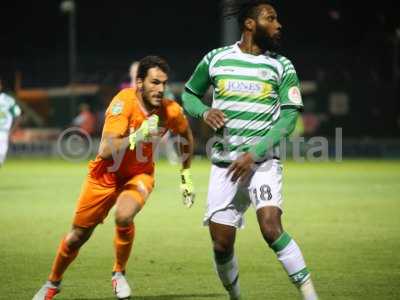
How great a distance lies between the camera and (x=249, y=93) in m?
7.42

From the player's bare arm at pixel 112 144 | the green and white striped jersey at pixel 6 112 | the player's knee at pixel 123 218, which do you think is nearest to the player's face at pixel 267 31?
the player's bare arm at pixel 112 144

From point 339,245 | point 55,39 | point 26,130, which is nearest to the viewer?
point 339,245

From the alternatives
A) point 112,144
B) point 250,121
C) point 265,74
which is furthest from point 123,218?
point 265,74

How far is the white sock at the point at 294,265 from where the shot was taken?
7172mm

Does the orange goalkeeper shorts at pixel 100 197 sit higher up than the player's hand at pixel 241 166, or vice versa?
the player's hand at pixel 241 166

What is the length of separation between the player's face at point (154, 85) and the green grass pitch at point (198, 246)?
5.69ft

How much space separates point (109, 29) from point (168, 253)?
4405cm

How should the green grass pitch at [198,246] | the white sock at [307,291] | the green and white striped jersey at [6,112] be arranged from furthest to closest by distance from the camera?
the green and white striped jersey at [6,112] < the green grass pitch at [198,246] < the white sock at [307,291]

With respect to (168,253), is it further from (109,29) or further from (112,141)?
(109,29)

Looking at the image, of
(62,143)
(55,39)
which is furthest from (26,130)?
(55,39)

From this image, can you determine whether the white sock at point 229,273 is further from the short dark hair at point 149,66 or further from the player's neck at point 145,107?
the short dark hair at point 149,66

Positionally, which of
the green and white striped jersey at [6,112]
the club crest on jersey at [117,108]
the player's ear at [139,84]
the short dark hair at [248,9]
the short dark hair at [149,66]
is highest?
the short dark hair at [248,9]

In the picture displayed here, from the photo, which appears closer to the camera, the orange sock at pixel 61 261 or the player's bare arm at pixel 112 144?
the player's bare arm at pixel 112 144

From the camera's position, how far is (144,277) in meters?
9.41
